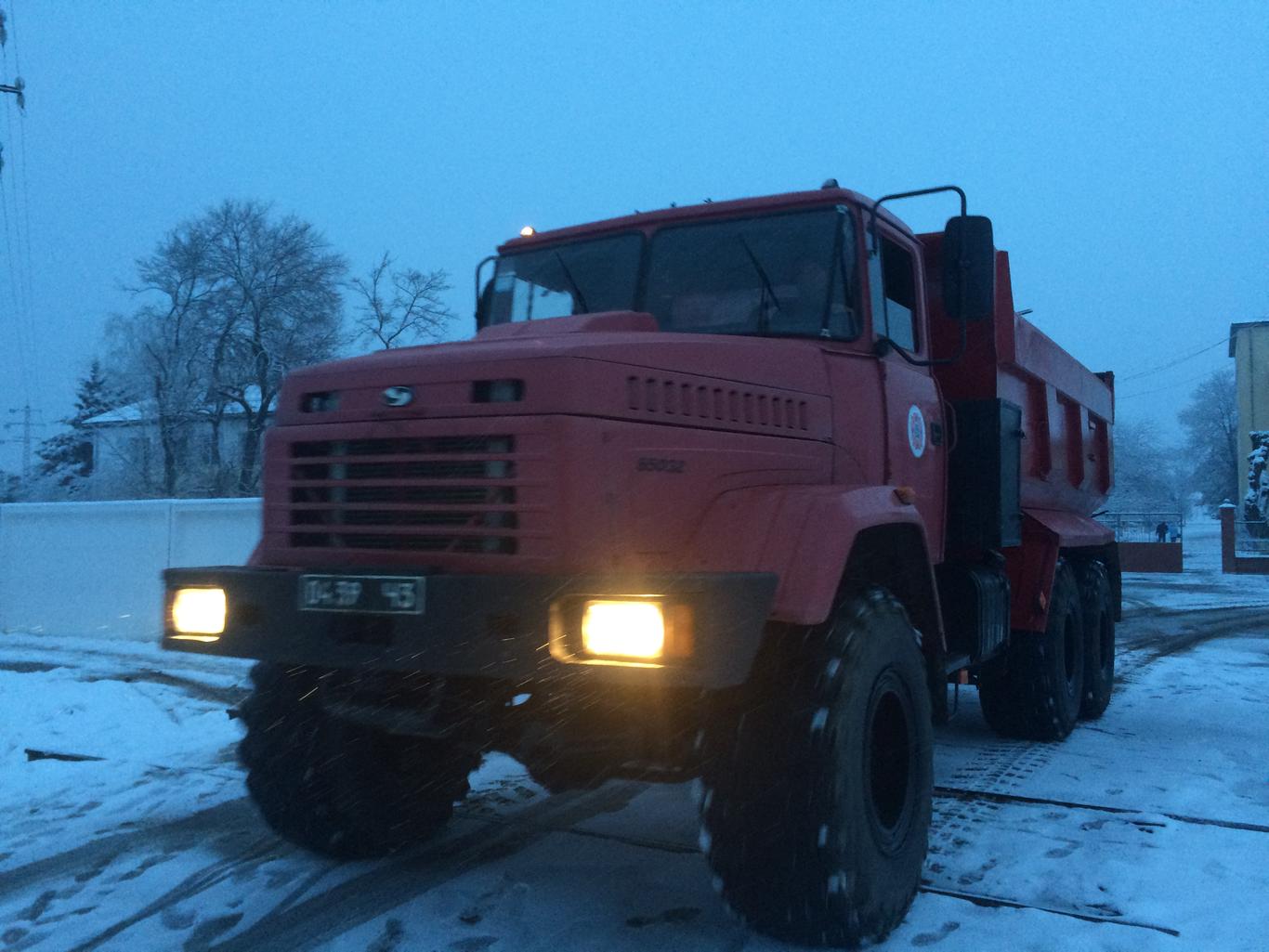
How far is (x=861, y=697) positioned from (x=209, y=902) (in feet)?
8.03

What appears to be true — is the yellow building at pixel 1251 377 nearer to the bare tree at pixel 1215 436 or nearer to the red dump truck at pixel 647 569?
the bare tree at pixel 1215 436

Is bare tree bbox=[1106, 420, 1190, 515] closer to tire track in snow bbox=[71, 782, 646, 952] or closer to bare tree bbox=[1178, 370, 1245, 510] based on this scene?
bare tree bbox=[1178, 370, 1245, 510]

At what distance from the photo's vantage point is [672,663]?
2.95m

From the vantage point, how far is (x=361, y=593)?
11.0 ft

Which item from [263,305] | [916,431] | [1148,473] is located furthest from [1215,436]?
[916,431]

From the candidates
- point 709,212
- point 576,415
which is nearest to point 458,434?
point 576,415

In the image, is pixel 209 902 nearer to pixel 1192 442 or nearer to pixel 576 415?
pixel 576 415

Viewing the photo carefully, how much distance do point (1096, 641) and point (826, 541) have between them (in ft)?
16.7

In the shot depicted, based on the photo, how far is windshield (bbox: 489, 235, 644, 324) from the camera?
4.75m

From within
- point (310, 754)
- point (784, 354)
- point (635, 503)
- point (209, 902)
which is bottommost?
point (209, 902)

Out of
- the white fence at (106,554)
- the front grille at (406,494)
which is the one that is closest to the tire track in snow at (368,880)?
the front grille at (406,494)

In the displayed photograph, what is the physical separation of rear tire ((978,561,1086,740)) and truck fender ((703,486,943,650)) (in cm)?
268

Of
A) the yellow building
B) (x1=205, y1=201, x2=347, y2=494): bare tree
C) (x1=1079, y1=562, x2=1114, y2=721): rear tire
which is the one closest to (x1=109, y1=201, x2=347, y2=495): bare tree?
(x1=205, y1=201, x2=347, y2=494): bare tree

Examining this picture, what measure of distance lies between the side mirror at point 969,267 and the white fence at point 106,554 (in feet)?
27.3
